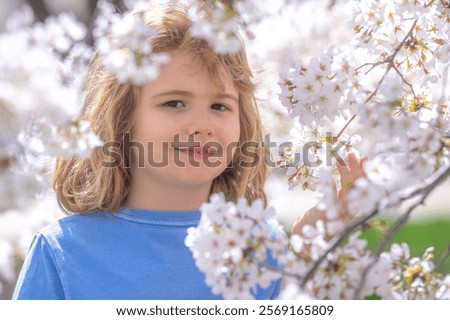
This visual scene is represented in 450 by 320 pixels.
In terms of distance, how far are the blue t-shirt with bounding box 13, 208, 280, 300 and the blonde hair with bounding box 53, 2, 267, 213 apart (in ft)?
0.24

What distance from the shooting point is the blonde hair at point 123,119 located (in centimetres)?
197

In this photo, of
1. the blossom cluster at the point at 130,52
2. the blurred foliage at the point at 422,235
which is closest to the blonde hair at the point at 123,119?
the blossom cluster at the point at 130,52

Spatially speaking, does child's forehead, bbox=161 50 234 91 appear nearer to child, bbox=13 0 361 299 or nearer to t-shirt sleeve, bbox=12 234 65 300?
child, bbox=13 0 361 299

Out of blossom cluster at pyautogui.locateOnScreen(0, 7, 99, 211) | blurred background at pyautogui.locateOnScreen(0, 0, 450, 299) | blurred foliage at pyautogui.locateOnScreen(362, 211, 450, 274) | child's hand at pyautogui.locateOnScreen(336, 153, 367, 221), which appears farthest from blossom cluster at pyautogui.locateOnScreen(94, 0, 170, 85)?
blurred foliage at pyautogui.locateOnScreen(362, 211, 450, 274)

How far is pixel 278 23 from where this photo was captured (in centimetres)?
436

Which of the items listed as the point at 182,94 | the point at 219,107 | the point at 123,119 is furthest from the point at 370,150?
the point at 123,119

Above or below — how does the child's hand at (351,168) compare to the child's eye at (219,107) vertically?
below

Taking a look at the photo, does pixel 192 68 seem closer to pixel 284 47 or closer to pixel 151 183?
pixel 151 183

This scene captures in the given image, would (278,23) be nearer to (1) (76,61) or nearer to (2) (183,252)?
(1) (76,61)

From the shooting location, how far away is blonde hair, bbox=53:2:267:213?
77.4 inches

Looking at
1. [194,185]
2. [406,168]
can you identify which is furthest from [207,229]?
[194,185]

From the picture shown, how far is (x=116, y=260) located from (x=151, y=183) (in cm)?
21

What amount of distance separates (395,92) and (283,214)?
393cm

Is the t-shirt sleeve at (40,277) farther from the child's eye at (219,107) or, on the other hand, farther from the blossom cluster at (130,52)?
the blossom cluster at (130,52)
